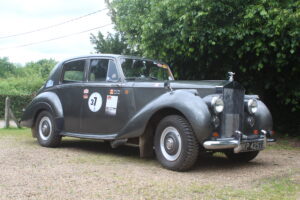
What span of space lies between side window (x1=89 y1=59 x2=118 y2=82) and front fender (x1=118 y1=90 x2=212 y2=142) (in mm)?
1034

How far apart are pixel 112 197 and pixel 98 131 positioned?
117 inches

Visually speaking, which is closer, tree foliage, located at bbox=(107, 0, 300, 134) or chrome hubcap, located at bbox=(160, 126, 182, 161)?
chrome hubcap, located at bbox=(160, 126, 182, 161)

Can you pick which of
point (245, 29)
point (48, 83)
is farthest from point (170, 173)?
point (245, 29)

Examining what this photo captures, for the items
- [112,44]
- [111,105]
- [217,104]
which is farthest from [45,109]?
[112,44]

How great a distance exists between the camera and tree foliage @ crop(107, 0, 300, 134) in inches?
347

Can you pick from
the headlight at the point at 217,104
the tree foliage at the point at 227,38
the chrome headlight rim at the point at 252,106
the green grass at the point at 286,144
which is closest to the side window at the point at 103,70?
the headlight at the point at 217,104

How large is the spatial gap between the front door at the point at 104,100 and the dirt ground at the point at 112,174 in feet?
1.92

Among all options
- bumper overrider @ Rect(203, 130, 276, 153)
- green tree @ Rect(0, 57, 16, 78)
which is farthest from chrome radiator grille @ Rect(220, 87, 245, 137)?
green tree @ Rect(0, 57, 16, 78)

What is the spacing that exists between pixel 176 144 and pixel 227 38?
4.46 meters

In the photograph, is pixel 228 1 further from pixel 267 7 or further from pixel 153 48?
pixel 153 48

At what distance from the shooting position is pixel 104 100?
23.7 ft

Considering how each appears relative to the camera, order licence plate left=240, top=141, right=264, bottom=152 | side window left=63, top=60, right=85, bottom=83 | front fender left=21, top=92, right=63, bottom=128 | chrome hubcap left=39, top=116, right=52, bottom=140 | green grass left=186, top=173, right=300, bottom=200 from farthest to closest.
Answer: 1. chrome hubcap left=39, top=116, right=52, bottom=140
2. front fender left=21, top=92, right=63, bottom=128
3. side window left=63, top=60, right=85, bottom=83
4. licence plate left=240, top=141, right=264, bottom=152
5. green grass left=186, top=173, right=300, bottom=200

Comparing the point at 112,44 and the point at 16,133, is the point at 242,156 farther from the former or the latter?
the point at 112,44

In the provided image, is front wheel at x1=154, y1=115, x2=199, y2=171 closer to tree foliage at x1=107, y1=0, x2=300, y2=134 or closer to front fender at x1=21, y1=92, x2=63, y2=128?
front fender at x1=21, y1=92, x2=63, y2=128
